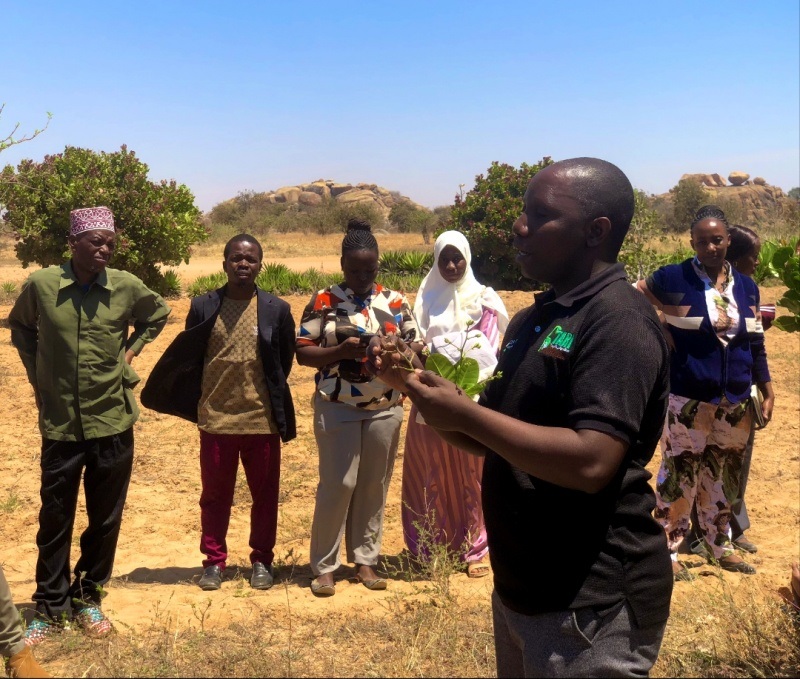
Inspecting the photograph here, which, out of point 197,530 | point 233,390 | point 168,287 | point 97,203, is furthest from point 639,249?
point 233,390

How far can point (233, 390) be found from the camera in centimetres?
488

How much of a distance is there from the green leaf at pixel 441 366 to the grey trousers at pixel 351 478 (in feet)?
7.43

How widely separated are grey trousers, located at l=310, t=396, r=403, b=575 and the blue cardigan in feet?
5.39

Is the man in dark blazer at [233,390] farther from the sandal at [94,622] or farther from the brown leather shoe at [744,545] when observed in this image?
the brown leather shoe at [744,545]

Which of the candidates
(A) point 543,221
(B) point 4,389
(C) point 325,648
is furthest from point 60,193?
(A) point 543,221

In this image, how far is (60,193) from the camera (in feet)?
43.0

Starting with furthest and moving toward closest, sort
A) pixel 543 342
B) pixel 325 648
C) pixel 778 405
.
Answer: pixel 778 405 → pixel 325 648 → pixel 543 342

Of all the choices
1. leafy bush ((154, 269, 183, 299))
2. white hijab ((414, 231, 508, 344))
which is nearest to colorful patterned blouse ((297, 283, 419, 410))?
white hijab ((414, 231, 508, 344))

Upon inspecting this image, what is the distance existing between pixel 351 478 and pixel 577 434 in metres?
3.09

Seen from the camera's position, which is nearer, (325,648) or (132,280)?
(325,648)

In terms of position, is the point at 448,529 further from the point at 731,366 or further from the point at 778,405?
the point at 778,405

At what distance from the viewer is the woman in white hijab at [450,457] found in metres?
5.21

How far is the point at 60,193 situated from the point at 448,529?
1010cm

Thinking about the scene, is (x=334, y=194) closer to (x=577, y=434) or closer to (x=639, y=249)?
(x=639, y=249)
